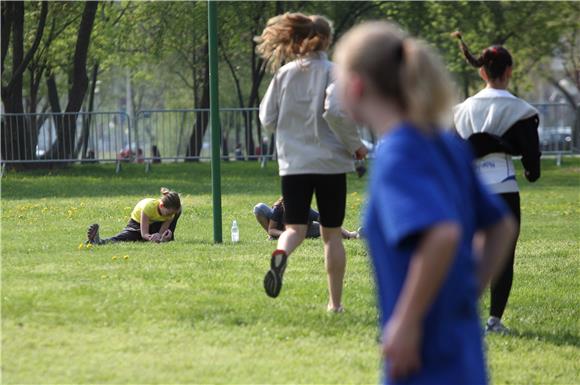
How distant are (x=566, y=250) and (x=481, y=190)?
31.7 feet

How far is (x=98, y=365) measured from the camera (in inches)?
250

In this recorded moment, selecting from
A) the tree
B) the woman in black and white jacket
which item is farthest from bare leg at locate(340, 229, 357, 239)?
the tree

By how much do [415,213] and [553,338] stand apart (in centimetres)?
483

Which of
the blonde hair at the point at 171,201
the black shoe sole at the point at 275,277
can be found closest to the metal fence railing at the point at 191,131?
the blonde hair at the point at 171,201

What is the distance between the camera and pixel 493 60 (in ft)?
25.5

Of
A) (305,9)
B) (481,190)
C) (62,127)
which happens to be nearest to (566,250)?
(481,190)

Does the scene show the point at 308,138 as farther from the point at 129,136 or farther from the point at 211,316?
the point at 129,136

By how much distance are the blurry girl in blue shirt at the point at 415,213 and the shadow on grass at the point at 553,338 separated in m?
4.33

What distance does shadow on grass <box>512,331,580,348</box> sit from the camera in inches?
303

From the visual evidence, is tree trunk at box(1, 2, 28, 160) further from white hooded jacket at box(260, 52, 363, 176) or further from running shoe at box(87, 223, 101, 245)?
white hooded jacket at box(260, 52, 363, 176)

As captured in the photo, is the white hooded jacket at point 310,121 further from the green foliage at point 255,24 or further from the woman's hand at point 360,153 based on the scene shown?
the green foliage at point 255,24

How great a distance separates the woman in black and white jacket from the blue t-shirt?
4197 millimetres

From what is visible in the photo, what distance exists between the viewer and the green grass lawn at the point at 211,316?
6449mm

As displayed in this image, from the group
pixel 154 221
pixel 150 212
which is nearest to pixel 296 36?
pixel 150 212
